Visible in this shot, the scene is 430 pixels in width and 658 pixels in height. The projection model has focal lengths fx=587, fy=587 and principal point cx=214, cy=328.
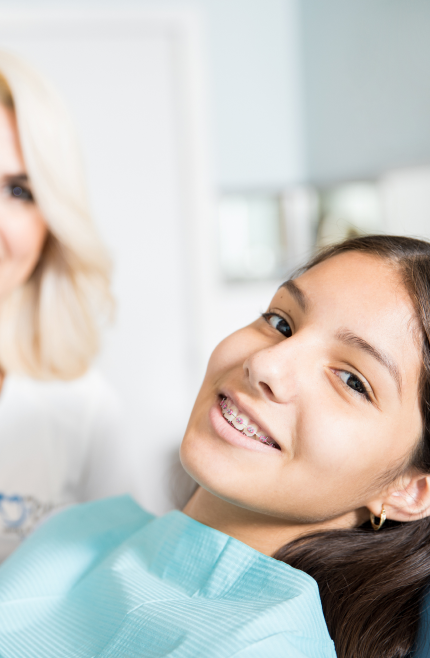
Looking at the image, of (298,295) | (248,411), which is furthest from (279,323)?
(248,411)

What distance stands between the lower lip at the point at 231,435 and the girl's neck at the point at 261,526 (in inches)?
5.1

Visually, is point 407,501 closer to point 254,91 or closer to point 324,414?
point 324,414

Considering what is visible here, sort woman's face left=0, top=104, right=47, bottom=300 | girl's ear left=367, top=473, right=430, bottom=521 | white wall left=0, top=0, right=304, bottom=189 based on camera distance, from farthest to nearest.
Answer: white wall left=0, top=0, right=304, bottom=189 < woman's face left=0, top=104, right=47, bottom=300 < girl's ear left=367, top=473, right=430, bottom=521

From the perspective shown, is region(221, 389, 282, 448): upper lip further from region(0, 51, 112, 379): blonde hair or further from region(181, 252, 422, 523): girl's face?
region(0, 51, 112, 379): blonde hair

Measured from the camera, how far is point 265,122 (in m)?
3.13

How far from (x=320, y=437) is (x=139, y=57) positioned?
2.35 metres

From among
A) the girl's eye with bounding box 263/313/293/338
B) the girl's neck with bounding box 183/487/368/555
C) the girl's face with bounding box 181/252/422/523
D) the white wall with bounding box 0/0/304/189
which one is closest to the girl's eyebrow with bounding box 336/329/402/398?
the girl's face with bounding box 181/252/422/523

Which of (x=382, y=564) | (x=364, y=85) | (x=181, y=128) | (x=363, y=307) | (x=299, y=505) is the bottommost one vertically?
(x=382, y=564)

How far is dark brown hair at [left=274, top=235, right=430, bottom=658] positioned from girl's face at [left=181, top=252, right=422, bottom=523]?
0.03 m

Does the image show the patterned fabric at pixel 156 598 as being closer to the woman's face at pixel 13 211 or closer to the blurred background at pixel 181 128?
the woman's face at pixel 13 211

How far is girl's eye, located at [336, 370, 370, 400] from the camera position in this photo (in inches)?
29.1

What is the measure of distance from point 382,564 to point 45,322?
3.38ft

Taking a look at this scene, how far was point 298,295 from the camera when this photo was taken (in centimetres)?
81

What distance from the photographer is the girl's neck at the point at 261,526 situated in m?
0.82
